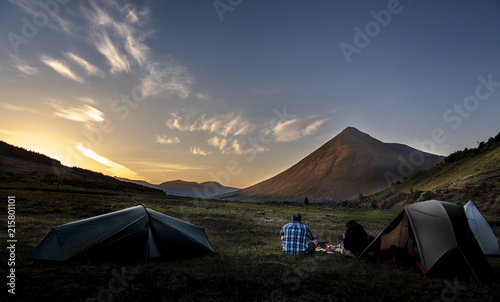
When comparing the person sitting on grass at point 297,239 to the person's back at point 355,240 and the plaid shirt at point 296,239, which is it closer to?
the plaid shirt at point 296,239

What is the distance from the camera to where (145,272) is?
891 centimetres

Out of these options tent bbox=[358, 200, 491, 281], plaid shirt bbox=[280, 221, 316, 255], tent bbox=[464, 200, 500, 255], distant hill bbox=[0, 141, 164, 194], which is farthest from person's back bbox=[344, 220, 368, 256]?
distant hill bbox=[0, 141, 164, 194]

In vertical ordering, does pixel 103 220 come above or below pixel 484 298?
above

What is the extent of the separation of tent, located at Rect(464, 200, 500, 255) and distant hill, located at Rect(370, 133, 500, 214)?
28.5m

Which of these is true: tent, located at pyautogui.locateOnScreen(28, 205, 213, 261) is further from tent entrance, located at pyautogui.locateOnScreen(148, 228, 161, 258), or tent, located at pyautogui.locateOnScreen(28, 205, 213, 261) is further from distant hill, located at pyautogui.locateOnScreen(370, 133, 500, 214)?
distant hill, located at pyautogui.locateOnScreen(370, 133, 500, 214)

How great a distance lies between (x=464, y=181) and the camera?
155 ft

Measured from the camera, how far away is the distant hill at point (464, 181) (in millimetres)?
40156

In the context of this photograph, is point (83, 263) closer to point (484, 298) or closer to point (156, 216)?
point (156, 216)

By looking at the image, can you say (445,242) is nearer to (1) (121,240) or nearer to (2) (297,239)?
(2) (297,239)

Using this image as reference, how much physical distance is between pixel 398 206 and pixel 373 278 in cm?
5394

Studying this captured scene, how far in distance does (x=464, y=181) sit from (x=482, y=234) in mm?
42979

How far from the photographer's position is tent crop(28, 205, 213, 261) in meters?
10.2

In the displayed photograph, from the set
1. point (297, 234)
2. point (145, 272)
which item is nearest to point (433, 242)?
point (297, 234)

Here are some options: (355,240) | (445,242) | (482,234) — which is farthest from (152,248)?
(482,234)
